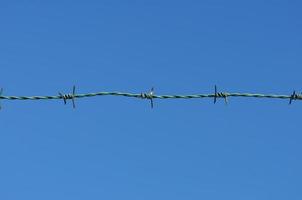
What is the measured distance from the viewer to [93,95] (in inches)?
289

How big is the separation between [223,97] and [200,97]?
0.38 meters

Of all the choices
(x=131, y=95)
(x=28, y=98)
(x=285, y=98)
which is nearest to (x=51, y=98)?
(x=28, y=98)

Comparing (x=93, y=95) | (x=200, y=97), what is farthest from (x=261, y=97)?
(x=93, y=95)

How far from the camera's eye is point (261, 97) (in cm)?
732

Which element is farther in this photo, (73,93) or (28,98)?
(73,93)

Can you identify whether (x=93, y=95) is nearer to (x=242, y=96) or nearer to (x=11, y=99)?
(x=11, y=99)

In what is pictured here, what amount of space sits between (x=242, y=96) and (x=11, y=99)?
2617mm

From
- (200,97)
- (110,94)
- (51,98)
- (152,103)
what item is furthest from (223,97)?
(51,98)

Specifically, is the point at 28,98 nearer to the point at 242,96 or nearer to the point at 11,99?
the point at 11,99

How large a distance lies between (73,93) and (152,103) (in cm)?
96

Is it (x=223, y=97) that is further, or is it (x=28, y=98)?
(x=223, y=97)

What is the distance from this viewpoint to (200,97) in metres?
7.49

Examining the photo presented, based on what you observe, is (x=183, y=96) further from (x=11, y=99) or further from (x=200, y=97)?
(x=11, y=99)

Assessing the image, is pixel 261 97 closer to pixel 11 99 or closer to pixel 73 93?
pixel 73 93
